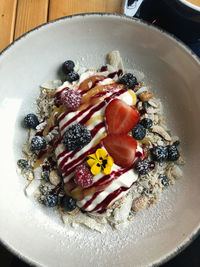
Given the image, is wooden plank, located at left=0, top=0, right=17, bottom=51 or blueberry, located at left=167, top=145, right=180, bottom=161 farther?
wooden plank, located at left=0, top=0, right=17, bottom=51

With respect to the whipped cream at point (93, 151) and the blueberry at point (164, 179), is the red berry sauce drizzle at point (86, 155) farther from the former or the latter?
the blueberry at point (164, 179)

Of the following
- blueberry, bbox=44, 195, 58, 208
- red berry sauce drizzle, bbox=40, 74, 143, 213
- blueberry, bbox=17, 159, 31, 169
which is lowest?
blueberry, bbox=17, 159, 31, 169

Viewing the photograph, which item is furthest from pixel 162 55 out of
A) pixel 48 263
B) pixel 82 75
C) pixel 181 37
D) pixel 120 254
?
pixel 48 263

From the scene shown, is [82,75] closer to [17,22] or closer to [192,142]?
[17,22]

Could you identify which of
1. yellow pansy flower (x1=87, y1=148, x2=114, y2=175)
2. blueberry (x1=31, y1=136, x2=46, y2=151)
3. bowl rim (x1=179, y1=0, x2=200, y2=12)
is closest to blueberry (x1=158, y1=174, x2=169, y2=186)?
yellow pansy flower (x1=87, y1=148, x2=114, y2=175)

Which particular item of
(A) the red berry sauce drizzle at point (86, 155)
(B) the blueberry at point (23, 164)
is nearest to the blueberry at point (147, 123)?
(A) the red berry sauce drizzle at point (86, 155)

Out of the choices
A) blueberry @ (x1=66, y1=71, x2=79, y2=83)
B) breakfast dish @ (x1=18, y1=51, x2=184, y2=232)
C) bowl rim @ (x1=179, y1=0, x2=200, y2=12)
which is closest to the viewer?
bowl rim @ (x1=179, y1=0, x2=200, y2=12)

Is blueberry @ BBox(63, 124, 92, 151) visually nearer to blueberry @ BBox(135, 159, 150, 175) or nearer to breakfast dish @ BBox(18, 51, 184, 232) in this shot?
breakfast dish @ BBox(18, 51, 184, 232)
